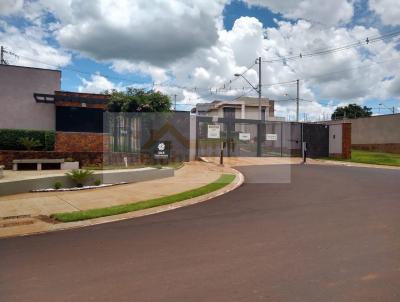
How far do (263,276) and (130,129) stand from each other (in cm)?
1751

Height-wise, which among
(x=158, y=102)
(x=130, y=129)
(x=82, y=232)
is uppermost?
(x=158, y=102)

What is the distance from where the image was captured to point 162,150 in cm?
2083

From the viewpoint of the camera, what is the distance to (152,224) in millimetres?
8445

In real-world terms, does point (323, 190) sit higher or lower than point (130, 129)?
→ lower

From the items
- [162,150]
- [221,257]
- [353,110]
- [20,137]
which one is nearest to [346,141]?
[162,150]

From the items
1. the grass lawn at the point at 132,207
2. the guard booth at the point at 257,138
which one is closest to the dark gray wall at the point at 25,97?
the guard booth at the point at 257,138

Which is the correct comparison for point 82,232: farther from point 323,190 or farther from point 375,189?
point 375,189

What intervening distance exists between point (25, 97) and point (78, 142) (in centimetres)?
685

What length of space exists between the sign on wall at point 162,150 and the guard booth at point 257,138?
288 cm

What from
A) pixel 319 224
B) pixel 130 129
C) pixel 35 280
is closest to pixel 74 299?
pixel 35 280

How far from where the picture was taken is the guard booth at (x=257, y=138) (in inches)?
945

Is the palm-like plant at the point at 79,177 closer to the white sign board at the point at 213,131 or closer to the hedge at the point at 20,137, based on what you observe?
the hedge at the point at 20,137

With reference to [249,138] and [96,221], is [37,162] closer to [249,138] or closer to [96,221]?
[96,221]

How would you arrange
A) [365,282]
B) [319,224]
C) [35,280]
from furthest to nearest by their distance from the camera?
1. [319,224]
2. [35,280]
3. [365,282]
